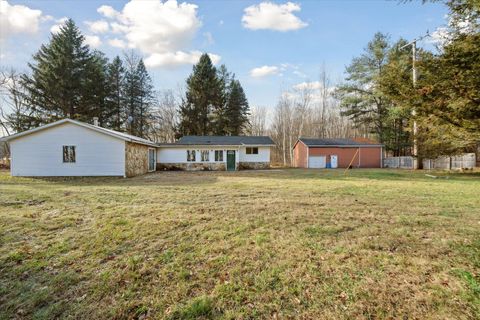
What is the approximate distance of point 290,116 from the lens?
3512cm

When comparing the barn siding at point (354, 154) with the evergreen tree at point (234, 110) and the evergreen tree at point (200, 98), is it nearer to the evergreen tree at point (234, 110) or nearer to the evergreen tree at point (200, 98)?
the evergreen tree at point (234, 110)

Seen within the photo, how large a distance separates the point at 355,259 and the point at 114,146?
14.6 metres

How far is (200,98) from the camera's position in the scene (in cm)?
2869

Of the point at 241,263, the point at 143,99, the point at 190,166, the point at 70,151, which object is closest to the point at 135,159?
the point at 70,151

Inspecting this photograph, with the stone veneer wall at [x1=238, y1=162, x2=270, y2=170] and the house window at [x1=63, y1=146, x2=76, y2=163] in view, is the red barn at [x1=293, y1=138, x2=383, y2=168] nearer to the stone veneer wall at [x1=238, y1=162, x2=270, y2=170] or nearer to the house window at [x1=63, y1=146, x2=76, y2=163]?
the stone veneer wall at [x1=238, y1=162, x2=270, y2=170]

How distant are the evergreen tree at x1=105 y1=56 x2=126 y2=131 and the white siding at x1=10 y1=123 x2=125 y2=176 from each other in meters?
12.7

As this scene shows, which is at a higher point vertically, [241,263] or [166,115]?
[166,115]

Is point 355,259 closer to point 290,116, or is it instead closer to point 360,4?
point 360,4

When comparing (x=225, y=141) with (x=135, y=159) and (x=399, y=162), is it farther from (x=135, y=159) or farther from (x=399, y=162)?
(x=399, y=162)

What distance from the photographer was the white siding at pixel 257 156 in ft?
72.5

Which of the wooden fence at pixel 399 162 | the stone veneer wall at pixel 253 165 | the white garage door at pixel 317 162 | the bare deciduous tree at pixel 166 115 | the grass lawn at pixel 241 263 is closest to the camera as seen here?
the grass lawn at pixel 241 263

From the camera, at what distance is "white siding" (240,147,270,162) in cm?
2209

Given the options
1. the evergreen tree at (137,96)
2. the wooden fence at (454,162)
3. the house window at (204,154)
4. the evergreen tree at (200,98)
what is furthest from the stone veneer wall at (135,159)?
the wooden fence at (454,162)

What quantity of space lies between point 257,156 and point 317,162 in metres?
6.47
